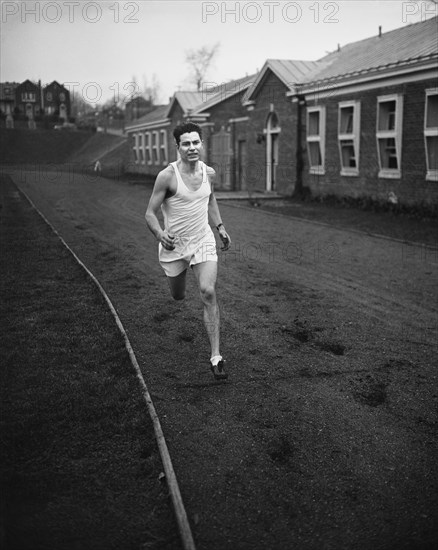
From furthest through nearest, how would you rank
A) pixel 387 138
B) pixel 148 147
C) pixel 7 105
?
pixel 7 105 → pixel 148 147 → pixel 387 138

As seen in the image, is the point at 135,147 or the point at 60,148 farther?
the point at 60,148

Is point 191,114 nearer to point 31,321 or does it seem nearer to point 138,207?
point 138,207

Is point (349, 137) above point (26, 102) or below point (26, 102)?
below

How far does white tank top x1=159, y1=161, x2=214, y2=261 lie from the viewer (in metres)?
5.55

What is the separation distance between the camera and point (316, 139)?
79.8ft

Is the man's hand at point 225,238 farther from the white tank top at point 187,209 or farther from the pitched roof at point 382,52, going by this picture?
the pitched roof at point 382,52

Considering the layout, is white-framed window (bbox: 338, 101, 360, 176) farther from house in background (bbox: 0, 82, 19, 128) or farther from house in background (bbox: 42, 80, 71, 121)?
house in background (bbox: 0, 82, 19, 128)

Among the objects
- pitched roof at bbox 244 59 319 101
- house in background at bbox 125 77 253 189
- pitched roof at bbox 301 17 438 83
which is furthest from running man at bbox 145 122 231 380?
house in background at bbox 125 77 253 189

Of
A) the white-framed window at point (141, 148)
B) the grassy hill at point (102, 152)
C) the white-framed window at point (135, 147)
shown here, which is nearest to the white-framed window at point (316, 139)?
the white-framed window at point (141, 148)

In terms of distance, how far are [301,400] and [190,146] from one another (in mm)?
2416

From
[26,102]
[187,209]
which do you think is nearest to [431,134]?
[187,209]

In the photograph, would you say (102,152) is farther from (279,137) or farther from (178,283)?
(178,283)

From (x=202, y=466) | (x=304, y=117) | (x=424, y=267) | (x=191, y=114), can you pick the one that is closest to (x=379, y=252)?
(x=424, y=267)

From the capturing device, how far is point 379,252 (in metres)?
12.1
